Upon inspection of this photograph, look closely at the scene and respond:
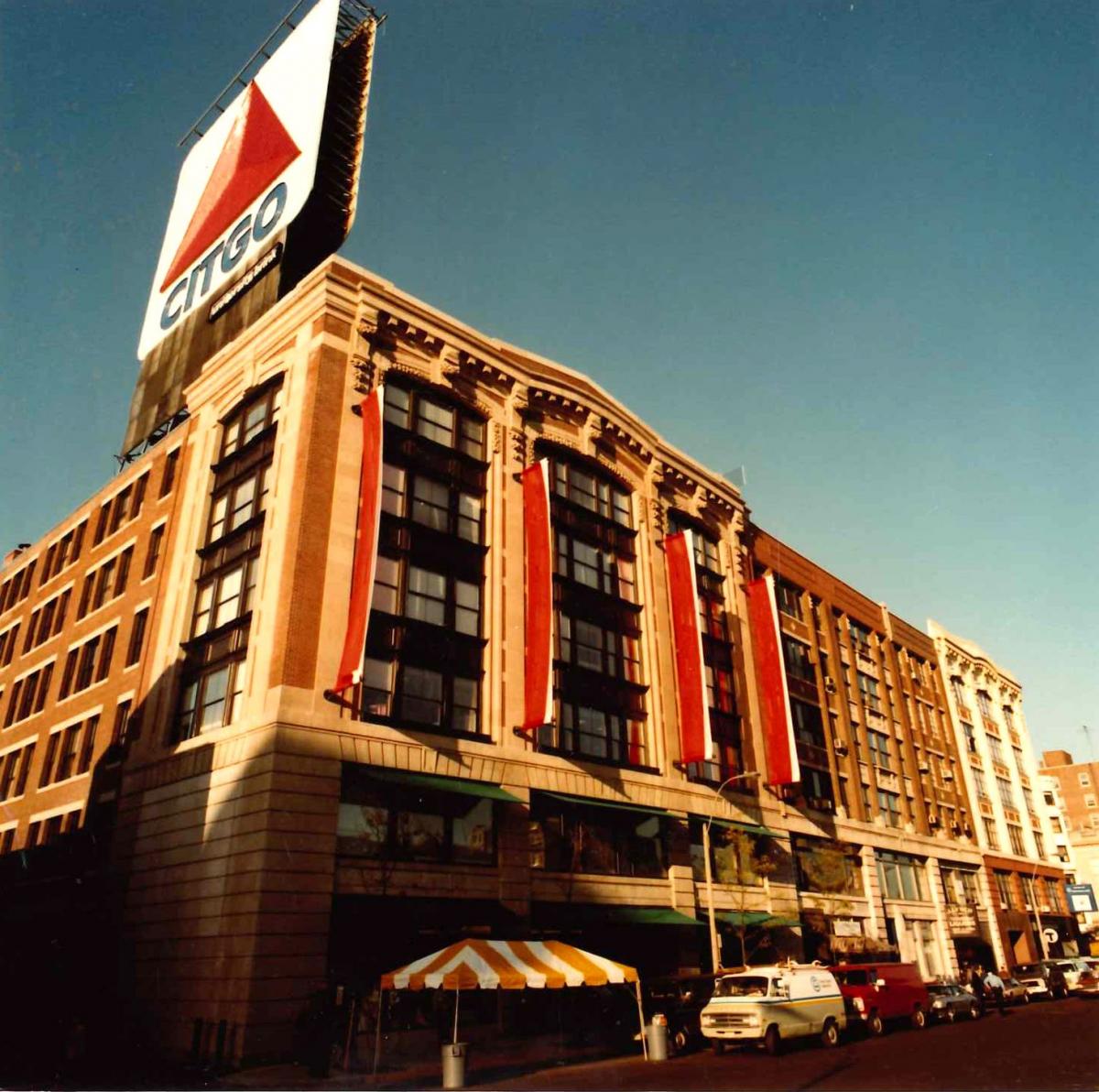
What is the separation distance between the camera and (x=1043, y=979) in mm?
47344

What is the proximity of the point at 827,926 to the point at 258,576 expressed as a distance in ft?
A: 116

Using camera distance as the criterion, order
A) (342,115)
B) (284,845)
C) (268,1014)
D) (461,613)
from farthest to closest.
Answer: (342,115)
(461,613)
(284,845)
(268,1014)

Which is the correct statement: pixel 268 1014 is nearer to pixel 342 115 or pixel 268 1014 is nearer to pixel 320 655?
pixel 320 655

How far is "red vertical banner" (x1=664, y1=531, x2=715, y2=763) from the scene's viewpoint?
39312mm

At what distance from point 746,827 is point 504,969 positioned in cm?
2282

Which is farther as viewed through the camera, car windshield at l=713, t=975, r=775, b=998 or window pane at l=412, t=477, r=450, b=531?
window pane at l=412, t=477, r=450, b=531

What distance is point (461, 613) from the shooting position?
33625 millimetres

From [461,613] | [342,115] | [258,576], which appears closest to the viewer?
[258,576]

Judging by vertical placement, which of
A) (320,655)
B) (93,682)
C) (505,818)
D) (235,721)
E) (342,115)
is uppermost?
(342,115)

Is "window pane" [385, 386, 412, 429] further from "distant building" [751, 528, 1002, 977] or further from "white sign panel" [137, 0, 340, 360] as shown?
"distant building" [751, 528, 1002, 977]

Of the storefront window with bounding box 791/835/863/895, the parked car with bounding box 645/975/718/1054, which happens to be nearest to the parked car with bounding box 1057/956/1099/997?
the storefront window with bounding box 791/835/863/895

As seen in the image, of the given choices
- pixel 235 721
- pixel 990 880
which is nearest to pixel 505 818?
pixel 235 721

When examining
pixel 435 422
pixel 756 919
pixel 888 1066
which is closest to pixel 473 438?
pixel 435 422

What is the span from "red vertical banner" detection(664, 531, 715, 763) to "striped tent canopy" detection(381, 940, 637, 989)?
615 inches
